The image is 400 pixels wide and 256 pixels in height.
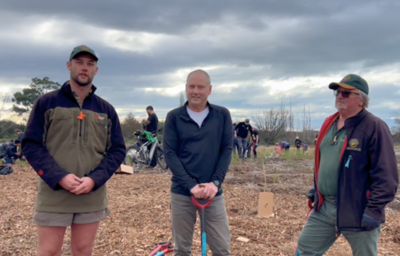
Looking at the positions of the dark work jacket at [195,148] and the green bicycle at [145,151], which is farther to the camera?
the green bicycle at [145,151]

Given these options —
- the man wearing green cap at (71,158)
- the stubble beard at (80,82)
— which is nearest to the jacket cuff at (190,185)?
the man wearing green cap at (71,158)

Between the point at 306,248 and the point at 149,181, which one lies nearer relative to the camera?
the point at 306,248

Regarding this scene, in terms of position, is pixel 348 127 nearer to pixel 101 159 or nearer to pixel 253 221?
pixel 101 159

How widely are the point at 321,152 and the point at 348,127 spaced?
0.31 m

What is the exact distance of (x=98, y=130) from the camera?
260cm

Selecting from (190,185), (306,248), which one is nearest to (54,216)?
(190,185)

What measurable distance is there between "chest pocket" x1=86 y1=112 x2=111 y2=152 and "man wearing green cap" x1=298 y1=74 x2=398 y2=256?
1.60 metres

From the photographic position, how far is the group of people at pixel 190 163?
7.97 ft

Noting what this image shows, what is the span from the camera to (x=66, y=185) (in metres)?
2.39

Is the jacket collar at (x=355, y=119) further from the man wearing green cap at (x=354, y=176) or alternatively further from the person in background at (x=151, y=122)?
the person in background at (x=151, y=122)

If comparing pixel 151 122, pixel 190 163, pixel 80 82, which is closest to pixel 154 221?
pixel 190 163

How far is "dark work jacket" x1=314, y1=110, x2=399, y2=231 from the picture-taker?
2.41 meters

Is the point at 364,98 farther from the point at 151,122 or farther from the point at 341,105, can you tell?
the point at 151,122

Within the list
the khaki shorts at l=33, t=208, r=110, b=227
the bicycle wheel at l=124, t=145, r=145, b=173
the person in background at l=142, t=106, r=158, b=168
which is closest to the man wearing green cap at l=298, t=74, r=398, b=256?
the khaki shorts at l=33, t=208, r=110, b=227
